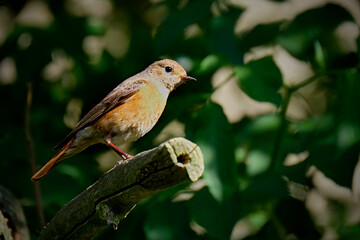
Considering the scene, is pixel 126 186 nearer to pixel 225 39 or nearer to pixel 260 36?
pixel 225 39

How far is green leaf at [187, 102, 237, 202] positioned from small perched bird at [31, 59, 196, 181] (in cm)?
51

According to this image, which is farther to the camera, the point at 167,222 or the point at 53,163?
the point at 53,163

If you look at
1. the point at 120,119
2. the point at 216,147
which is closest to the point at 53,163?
the point at 120,119

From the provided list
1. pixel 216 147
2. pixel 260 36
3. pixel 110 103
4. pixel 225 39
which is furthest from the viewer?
pixel 260 36

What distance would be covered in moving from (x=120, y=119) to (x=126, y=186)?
1.30 m

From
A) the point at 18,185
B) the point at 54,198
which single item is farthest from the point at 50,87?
the point at 54,198

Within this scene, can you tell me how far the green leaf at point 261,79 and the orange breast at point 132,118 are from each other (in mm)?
740

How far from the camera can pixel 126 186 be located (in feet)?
8.21

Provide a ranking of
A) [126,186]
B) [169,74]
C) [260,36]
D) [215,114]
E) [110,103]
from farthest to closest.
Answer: [169,74] < [260,36] < [110,103] < [215,114] < [126,186]

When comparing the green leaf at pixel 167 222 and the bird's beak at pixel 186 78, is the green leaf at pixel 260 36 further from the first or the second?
the green leaf at pixel 167 222

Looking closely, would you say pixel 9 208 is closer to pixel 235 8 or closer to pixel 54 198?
pixel 54 198

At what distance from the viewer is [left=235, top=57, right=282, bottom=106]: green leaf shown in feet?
10.8

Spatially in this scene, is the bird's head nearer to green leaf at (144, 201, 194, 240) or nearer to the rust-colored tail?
the rust-colored tail

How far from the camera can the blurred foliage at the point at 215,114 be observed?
3281 millimetres
